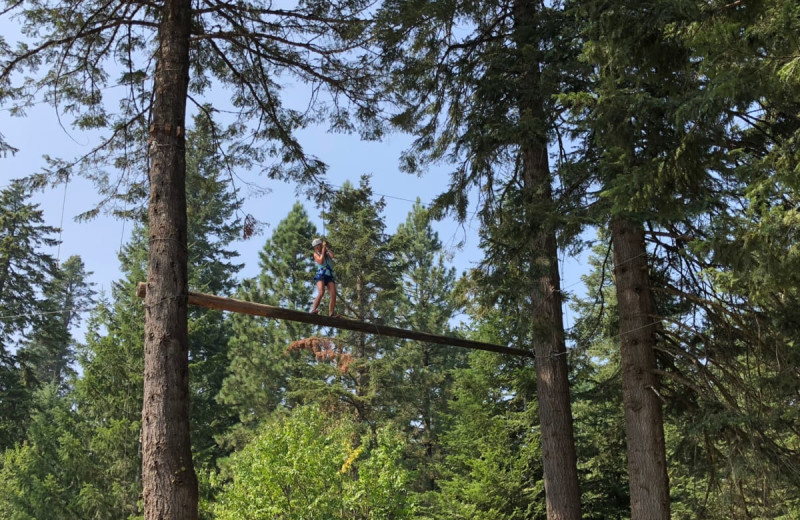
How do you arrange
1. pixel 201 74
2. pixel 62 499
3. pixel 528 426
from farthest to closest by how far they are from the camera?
pixel 62 499
pixel 528 426
pixel 201 74

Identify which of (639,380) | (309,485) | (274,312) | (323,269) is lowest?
(309,485)

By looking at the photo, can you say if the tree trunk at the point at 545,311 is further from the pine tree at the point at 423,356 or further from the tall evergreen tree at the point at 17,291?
the tall evergreen tree at the point at 17,291

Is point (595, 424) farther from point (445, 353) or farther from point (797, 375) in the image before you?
point (445, 353)

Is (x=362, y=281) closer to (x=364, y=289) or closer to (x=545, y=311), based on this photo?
(x=364, y=289)

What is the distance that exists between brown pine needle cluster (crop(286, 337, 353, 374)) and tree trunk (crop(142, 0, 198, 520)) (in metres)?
14.0

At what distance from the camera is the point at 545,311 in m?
8.50

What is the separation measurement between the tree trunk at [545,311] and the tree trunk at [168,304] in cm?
414

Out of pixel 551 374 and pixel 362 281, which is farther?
pixel 362 281

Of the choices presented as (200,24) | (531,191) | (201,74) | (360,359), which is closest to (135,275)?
(360,359)

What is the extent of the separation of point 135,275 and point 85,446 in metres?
4.32

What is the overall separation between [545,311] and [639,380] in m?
1.71

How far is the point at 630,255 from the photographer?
7.44 m

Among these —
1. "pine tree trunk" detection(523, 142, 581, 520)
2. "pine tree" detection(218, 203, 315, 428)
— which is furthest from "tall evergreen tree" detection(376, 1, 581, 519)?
"pine tree" detection(218, 203, 315, 428)

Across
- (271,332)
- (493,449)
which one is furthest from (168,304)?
(271,332)
